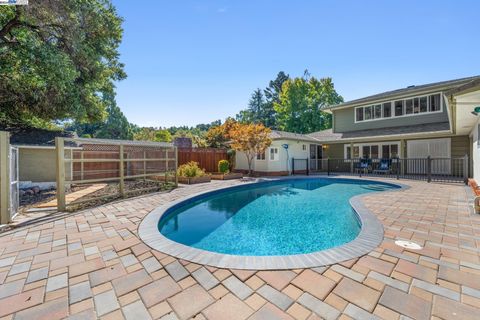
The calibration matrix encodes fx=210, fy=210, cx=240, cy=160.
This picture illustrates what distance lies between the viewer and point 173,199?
6.75 meters

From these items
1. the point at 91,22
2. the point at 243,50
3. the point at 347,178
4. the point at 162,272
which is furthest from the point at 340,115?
the point at 162,272

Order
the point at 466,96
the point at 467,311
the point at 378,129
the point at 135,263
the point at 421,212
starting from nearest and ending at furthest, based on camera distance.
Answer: the point at 467,311
the point at 135,263
the point at 466,96
the point at 421,212
the point at 378,129

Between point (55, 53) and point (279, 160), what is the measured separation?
1214 cm

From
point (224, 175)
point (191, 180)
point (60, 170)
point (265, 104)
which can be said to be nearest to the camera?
point (60, 170)

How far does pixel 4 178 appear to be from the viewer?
13.3ft

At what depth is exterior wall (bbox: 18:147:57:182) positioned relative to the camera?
31.4ft

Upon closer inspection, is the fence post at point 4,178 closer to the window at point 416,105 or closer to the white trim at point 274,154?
the white trim at point 274,154

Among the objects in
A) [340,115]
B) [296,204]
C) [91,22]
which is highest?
[91,22]

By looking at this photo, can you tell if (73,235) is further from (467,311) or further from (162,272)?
(467,311)

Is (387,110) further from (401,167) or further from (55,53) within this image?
(55,53)

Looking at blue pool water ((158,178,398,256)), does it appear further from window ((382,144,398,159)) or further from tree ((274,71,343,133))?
tree ((274,71,343,133))

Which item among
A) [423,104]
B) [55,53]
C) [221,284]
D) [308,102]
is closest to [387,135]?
[423,104]

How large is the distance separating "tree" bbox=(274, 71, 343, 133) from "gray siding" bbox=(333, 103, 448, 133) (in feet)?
31.8

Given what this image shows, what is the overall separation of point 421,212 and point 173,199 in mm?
6690
